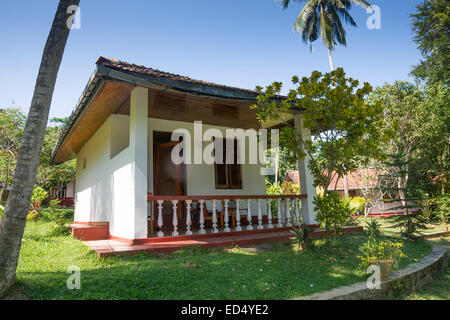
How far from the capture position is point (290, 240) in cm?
639

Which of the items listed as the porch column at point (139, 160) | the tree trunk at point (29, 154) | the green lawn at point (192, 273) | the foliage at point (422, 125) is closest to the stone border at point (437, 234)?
the foliage at point (422, 125)

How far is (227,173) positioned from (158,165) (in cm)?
221

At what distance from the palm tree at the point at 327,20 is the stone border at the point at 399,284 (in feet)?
62.1

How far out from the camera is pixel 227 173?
9.04 metres

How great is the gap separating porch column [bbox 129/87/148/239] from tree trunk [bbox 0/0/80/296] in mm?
2035

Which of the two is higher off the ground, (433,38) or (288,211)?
(433,38)

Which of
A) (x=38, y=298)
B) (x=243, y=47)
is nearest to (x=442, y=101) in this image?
(x=243, y=47)

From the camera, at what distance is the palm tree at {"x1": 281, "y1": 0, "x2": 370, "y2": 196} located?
21.0 m

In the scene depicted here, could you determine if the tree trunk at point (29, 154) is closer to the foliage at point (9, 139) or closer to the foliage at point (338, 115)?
the foliage at point (338, 115)

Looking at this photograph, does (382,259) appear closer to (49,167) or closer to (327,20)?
(49,167)

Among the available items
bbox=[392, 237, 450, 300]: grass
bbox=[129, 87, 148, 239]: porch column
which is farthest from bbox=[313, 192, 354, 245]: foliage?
bbox=[129, 87, 148, 239]: porch column

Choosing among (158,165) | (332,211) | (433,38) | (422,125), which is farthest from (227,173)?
(433,38)

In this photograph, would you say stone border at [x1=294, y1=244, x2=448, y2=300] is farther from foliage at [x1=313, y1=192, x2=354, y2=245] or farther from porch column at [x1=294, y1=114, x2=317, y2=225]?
porch column at [x1=294, y1=114, x2=317, y2=225]

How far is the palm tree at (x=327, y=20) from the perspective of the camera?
21.0 metres
